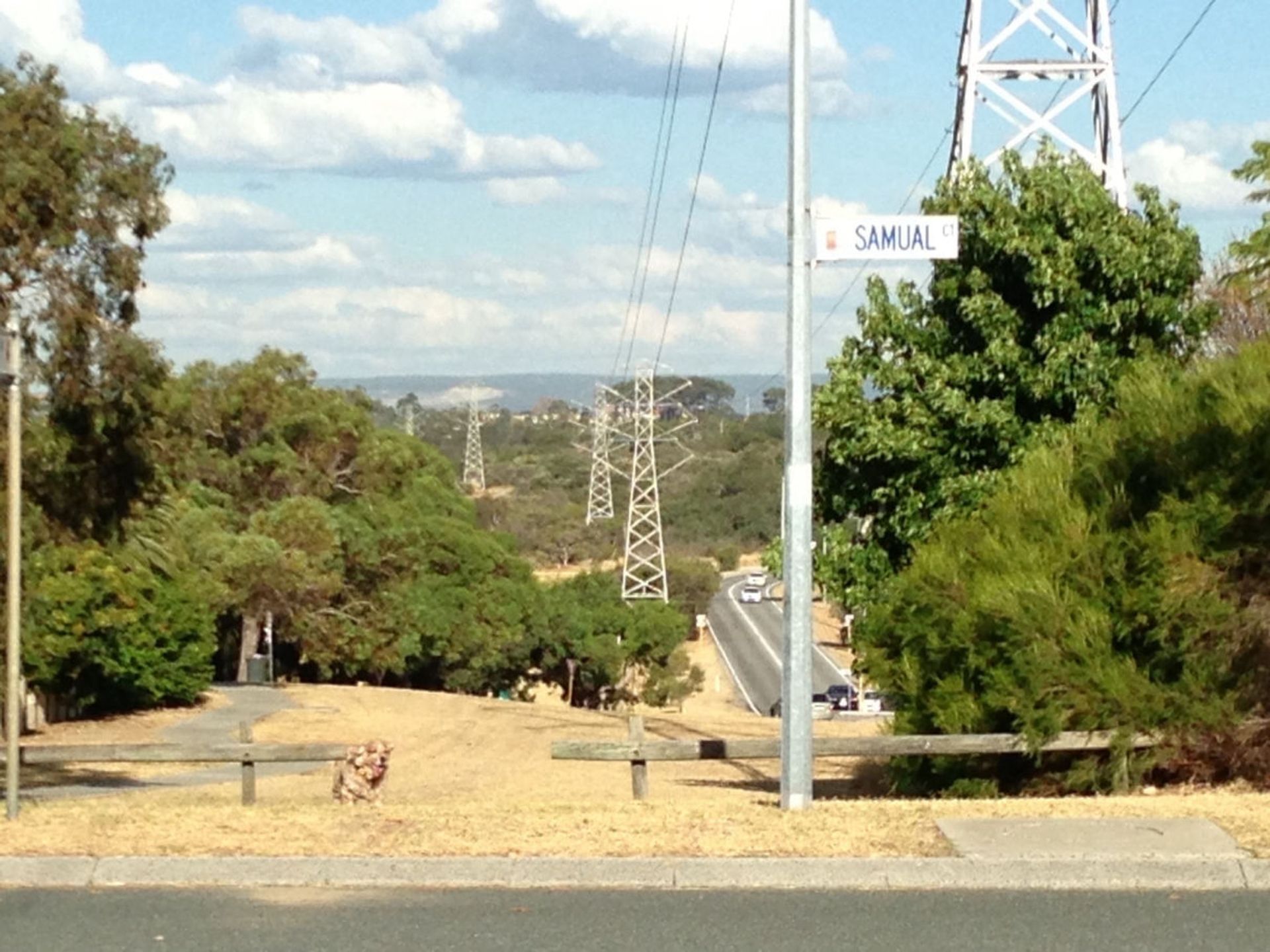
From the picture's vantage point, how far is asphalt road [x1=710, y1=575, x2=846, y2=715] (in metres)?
68.4

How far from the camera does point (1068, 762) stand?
1490 centimetres

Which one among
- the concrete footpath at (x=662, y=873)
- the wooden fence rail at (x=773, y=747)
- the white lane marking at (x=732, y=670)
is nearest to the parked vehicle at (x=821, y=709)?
the white lane marking at (x=732, y=670)

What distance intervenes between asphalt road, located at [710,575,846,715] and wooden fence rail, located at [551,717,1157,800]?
37.8 m

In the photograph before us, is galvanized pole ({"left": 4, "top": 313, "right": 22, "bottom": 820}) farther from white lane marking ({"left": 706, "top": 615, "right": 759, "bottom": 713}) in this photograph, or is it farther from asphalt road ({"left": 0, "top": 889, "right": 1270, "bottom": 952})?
white lane marking ({"left": 706, "top": 615, "right": 759, "bottom": 713})

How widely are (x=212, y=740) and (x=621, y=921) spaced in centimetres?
2617

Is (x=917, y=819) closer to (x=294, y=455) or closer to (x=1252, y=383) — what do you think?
(x=1252, y=383)

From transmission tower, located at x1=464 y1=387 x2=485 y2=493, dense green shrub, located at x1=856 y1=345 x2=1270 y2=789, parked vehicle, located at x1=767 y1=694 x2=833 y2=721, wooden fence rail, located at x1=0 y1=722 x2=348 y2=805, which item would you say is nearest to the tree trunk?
parked vehicle, located at x1=767 y1=694 x2=833 y2=721

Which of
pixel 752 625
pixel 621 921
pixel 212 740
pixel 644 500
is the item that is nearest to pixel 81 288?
pixel 621 921

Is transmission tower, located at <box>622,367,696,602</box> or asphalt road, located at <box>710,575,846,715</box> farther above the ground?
transmission tower, located at <box>622,367,696,602</box>

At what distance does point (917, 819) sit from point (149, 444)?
37.1 ft

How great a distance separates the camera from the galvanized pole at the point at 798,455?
1102 cm

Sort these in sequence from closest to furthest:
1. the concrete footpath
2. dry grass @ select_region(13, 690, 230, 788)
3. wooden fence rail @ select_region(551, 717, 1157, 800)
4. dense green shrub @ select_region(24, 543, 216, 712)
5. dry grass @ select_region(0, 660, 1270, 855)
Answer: the concrete footpath → dry grass @ select_region(0, 660, 1270, 855) → wooden fence rail @ select_region(551, 717, 1157, 800) → dry grass @ select_region(13, 690, 230, 788) → dense green shrub @ select_region(24, 543, 216, 712)

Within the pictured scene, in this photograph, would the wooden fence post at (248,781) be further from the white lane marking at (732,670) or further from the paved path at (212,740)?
the white lane marking at (732,670)

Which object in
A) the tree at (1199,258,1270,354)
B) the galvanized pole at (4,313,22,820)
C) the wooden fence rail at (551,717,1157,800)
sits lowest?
the wooden fence rail at (551,717,1157,800)
